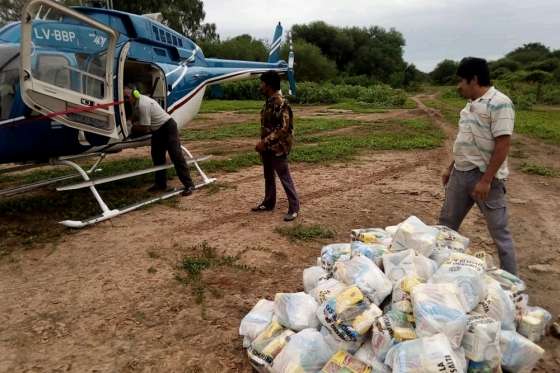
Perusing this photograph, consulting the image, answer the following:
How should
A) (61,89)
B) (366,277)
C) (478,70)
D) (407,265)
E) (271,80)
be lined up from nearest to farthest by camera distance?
(366,277) → (407,265) → (478,70) → (61,89) → (271,80)

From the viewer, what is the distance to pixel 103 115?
5258 mm

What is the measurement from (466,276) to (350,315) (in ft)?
2.51

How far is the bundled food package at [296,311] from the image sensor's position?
2.71 m

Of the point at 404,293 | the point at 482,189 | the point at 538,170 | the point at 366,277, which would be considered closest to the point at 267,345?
the point at 366,277

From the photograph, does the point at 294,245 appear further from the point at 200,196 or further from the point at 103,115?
the point at 103,115

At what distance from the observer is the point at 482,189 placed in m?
3.17

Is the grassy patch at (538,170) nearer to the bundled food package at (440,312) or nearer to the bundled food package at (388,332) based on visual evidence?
the bundled food package at (440,312)

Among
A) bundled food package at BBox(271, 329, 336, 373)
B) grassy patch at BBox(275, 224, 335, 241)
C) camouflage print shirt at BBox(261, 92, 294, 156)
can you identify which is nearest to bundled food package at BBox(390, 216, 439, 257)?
bundled food package at BBox(271, 329, 336, 373)

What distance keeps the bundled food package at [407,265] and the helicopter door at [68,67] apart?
152 inches

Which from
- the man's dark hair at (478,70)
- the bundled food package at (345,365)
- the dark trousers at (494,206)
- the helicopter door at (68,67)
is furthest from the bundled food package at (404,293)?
the helicopter door at (68,67)

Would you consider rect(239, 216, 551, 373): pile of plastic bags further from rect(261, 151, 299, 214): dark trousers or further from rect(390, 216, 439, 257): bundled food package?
rect(261, 151, 299, 214): dark trousers

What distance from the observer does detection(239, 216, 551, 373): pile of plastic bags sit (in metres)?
2.30

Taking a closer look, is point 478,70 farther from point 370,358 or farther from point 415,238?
point 370,358

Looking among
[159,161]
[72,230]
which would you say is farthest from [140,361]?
[159,161]
